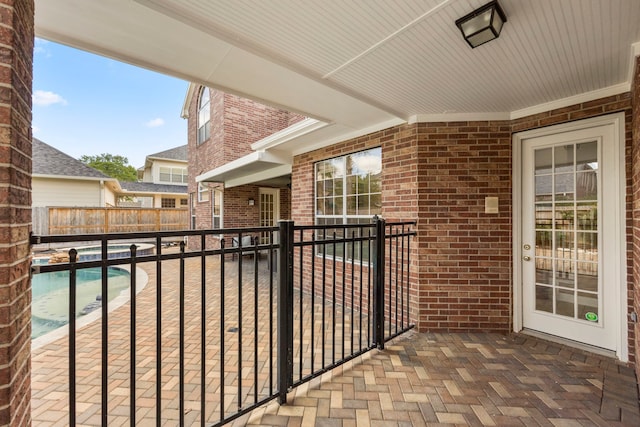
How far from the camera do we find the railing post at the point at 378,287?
2.84 metres

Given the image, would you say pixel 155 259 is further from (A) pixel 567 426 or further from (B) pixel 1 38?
(A) pixel 567 426

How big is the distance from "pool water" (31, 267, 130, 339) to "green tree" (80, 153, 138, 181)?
92.7 feet

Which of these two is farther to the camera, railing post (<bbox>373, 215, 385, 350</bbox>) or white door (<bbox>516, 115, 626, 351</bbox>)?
railing post (<bbox>373, 215, 385, 350</bbox>)

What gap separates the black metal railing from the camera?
1.47m

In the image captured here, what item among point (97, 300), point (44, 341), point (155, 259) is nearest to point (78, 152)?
point (97, 300)

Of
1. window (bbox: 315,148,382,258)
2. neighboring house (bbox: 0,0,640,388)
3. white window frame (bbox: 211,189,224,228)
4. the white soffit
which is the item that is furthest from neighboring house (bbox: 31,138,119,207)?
neighboring house (bbox: 0,0,640,388)

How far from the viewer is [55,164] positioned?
1338cm

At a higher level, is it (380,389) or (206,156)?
(206,156)

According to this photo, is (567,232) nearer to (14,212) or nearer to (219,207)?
A: (14,212)

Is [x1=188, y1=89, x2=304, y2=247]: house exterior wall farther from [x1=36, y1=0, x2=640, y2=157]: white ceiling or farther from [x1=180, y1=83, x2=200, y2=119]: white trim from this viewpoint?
[x1=36, y1=0, x2=640, y2=157]: white ceiling

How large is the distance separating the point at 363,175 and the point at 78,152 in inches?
1607

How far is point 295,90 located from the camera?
108 inches

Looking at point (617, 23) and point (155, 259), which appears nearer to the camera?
point (155, 259)

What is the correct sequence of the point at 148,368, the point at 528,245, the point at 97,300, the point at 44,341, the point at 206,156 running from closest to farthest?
the point at 148,368
the point at 44,341
the point at 528,245
the point at 97,300
the point at 206,156
